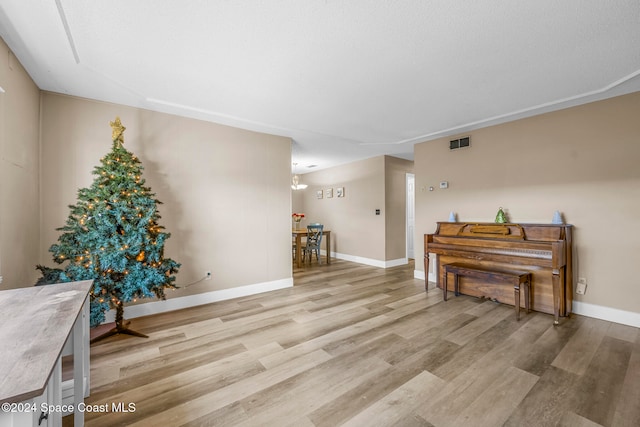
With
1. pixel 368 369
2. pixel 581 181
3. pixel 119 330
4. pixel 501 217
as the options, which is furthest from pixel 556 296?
pixel 119 330

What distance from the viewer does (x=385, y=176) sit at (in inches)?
223

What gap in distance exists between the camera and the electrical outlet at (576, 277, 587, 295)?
308cm

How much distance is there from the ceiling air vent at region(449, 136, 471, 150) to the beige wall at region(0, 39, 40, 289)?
5070 millimetres

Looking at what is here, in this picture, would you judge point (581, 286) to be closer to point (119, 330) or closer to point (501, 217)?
point (501, 217)

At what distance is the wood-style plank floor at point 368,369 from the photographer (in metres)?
1.61

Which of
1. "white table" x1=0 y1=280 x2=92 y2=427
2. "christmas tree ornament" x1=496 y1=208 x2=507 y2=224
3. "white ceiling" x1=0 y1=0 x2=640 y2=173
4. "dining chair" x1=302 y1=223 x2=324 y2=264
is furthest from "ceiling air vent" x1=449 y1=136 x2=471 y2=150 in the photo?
"white table" x1=0 y1=280 x2=92 y2=427

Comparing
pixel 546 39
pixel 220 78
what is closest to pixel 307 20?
pixel 220 78

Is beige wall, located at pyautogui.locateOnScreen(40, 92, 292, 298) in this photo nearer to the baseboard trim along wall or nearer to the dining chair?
the dining chair

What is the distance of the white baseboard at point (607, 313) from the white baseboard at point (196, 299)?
12.4ft

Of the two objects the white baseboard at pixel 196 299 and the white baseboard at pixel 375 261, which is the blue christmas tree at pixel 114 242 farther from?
the white baseboard at pixel 375 261

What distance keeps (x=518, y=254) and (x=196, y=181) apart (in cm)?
421

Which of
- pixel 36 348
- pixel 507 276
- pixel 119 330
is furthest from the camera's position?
pixel 507 276

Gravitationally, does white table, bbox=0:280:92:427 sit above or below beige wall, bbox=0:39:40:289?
below

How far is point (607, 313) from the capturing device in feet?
9.65
